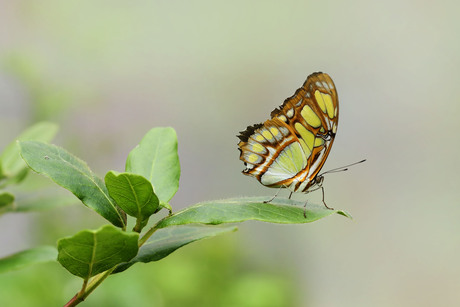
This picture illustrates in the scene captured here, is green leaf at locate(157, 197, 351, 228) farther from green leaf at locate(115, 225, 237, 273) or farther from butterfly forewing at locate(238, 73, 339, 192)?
butterfly forewing at locate(238, 73, 339, 192)

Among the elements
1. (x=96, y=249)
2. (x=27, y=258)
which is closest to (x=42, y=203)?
(x=27, y=258)

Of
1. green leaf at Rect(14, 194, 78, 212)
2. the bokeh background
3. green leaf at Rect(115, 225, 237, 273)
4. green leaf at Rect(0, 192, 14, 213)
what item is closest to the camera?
green leaf at Rect(115, 225, 237, 273)

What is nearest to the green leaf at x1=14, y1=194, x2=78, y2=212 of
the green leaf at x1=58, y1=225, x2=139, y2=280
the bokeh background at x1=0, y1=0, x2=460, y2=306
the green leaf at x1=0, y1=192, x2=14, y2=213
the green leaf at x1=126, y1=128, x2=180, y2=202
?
the green leaf at x1=0, y1=192, x2=14, y2=213

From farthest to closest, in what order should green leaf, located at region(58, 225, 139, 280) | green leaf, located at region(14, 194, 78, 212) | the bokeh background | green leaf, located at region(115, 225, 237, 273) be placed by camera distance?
1. the bokeh background
2. green leaf, located at region(14, 194, 78, 212)
3. green leaf, located at region(115, 225, 237, 273)
4. green leaf, located at region(58, 225, 139, 280)

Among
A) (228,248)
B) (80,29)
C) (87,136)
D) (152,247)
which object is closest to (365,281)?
(228,248)

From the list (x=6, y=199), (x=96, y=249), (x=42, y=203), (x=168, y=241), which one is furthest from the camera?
(x=42, y=203)

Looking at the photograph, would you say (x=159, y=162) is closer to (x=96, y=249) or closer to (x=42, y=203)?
(x=96, y=249)

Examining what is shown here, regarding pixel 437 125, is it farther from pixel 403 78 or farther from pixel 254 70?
pixel 254 70
